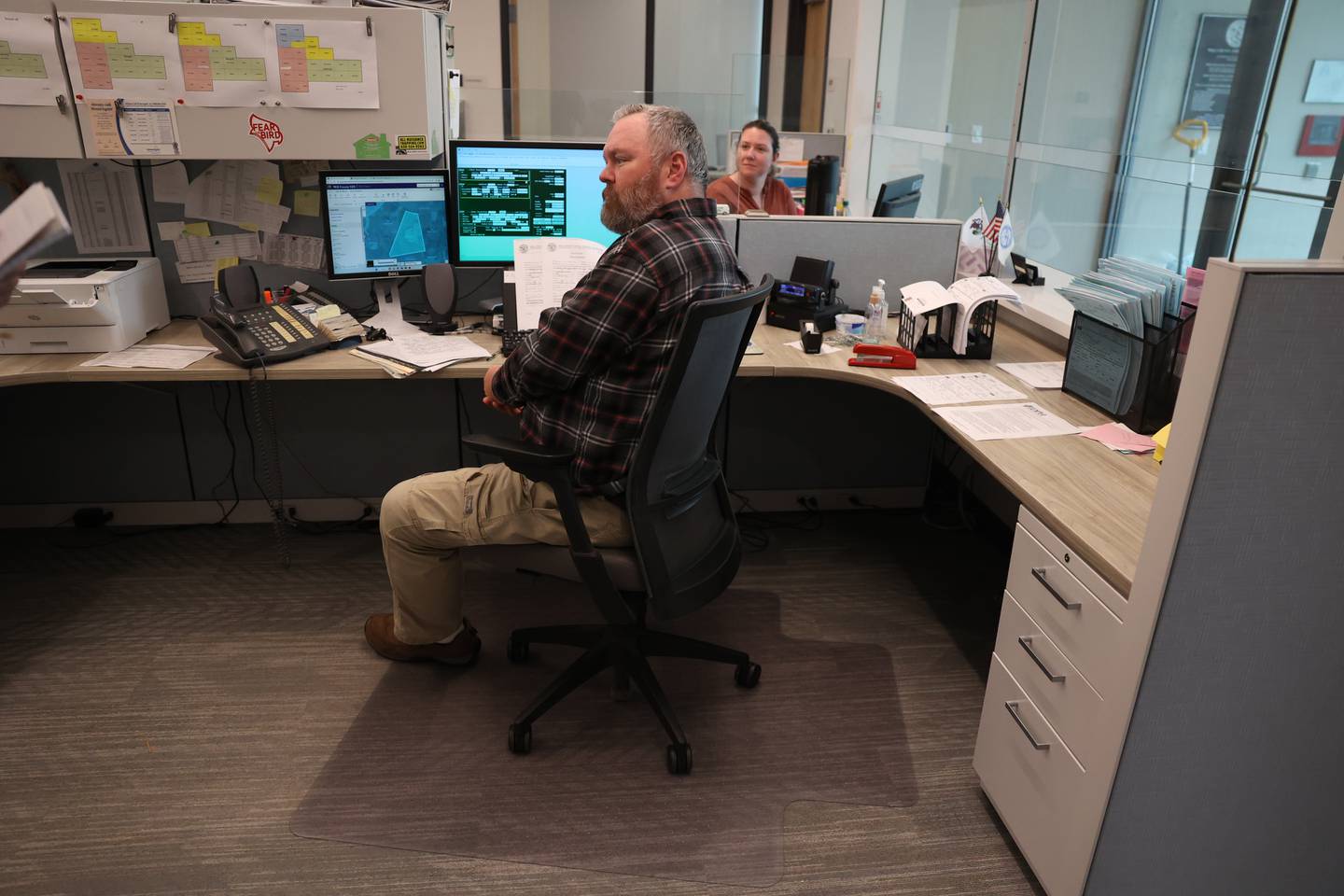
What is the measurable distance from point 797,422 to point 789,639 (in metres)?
0.85

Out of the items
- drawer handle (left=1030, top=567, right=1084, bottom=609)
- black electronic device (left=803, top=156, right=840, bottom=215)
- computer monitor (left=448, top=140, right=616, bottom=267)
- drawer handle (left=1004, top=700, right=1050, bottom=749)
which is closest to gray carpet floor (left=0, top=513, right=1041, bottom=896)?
drawer handle (left=1004, top=700, right=1050, bottom=749)

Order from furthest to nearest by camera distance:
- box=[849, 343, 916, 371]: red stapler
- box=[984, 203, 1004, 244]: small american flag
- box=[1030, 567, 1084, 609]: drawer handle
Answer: box=[984, 203, 1004, 244]: small american flag
box=[849, 343, 916, 371]: red stapler
box=[1030, 567, 1084, 609]: drawer handle

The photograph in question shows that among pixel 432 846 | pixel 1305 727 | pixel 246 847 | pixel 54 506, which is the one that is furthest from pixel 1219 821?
pixel 54 506

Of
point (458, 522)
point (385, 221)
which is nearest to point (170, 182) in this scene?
point (385, 221)

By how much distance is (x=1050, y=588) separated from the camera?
1570mm

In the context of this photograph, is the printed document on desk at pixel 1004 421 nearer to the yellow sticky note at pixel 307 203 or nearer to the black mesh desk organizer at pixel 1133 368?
the black mesh desk organizer at pixel 1133 368

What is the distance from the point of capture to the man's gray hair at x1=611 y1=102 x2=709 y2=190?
1797 mm

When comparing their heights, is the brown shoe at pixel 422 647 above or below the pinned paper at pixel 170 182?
below

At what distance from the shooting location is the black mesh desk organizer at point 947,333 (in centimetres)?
242

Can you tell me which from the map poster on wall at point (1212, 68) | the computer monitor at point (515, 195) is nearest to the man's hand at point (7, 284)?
the computer monitor at point (515, 195)

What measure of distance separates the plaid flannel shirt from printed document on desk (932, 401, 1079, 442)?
574mm

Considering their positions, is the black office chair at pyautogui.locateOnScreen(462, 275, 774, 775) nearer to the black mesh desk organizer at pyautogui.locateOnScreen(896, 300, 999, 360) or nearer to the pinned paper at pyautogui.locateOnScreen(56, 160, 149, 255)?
the black mesh desk organizer at pyautogui.locateOnScreen(896, 300, 999, 360)

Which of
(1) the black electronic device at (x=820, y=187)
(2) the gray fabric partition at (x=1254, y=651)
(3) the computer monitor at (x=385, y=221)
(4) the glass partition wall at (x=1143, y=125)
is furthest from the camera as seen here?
(1) the black electronic device at (x=820, y=187)

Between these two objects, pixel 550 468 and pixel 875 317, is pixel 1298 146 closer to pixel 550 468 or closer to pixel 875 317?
pixel 875 317
